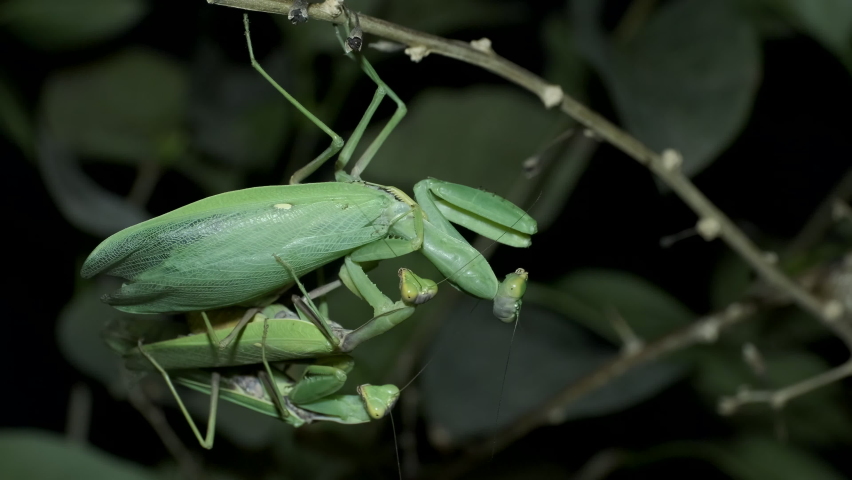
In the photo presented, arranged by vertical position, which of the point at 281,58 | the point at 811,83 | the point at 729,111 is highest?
the point at 811,83

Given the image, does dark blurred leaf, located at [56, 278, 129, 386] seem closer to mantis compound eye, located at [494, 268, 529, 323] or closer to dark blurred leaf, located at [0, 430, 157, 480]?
dark blurred leaf, located at [0, 430, 157, 480]

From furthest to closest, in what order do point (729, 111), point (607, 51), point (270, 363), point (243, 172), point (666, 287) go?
point (666, 287) → point (243, 172) → point (607, 51) → point (729, 111) → point (270, 363)

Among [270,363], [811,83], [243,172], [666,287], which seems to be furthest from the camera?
[666,287]

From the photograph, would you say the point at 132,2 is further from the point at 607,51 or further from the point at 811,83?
the point at 811,83

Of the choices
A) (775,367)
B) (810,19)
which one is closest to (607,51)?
(810,19)

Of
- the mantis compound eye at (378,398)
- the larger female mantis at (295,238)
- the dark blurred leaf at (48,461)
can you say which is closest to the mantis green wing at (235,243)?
the larger female mantis at (295,238)

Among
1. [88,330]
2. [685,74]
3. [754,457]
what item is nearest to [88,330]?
[88,330]

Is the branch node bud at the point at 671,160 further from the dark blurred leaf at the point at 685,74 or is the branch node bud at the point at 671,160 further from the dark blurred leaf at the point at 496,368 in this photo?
the dark blurred leaf at the point at 496,368

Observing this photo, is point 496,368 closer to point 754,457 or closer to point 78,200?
A: point 754,457
